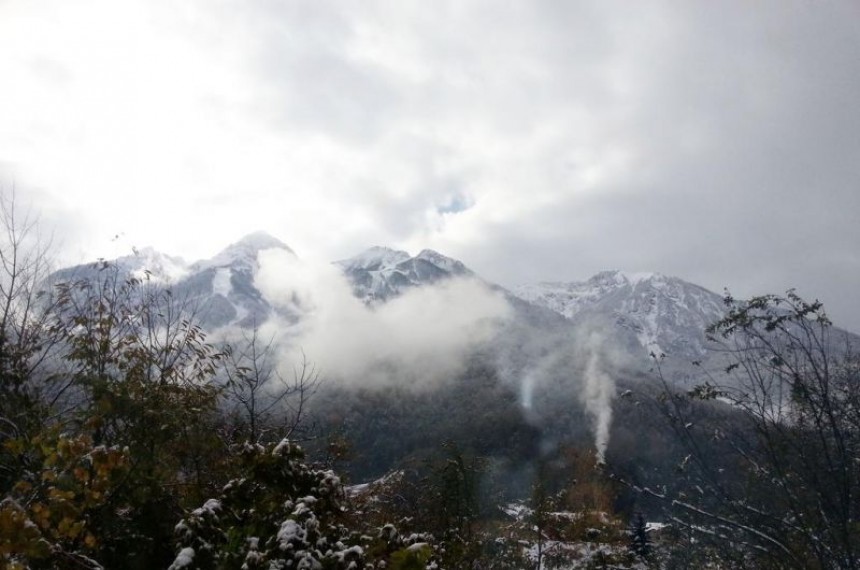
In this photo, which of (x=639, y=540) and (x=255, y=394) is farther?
(x=639, y=540)

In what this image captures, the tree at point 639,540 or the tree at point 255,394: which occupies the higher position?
the tree at point 255,394

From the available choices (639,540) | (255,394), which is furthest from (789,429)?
(639,540)

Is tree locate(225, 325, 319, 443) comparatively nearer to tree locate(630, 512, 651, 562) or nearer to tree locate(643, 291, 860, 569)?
tree locate(643, 291, 860, 569)

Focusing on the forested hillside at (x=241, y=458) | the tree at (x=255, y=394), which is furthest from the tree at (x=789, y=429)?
the tree at (x=255, y=394)

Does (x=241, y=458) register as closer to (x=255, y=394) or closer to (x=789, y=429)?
(x=255, y=394)

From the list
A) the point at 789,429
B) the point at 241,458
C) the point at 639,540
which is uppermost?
the point at 789,429

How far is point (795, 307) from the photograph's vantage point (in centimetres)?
772

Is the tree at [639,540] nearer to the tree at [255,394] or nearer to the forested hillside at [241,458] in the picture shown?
the forested hillside at [241,458]

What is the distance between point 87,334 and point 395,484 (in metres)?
17.4

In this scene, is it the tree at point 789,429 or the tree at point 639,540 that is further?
the tree at point 639,540

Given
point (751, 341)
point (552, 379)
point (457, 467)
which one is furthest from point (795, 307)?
point (552, 379)

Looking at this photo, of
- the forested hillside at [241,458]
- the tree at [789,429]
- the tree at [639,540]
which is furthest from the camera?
the tree at [639,540]

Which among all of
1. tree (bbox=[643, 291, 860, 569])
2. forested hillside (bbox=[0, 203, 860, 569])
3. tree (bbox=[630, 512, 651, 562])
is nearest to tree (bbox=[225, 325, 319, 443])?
forested hillside (bbox=[0, 203, 860, 569])

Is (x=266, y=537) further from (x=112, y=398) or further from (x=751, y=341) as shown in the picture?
(x=751, y=341)
